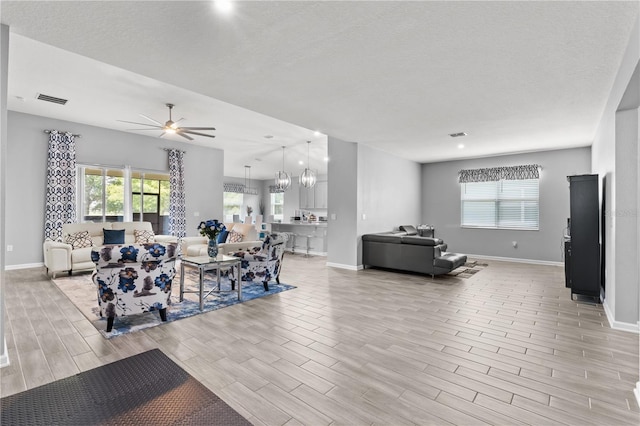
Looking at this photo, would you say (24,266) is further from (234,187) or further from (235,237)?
(234,187)

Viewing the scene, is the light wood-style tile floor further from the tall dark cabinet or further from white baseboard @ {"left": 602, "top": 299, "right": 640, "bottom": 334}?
the tall dark cabinet

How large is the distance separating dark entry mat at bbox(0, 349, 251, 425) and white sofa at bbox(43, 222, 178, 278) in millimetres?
4042

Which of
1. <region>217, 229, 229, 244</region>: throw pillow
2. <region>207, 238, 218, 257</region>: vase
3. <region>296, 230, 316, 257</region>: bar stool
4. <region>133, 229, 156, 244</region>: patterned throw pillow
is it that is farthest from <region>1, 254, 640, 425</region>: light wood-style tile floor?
<region>296, 230, 316, 257</region>: bar stool

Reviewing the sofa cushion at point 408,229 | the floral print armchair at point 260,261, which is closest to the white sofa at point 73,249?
the floral print armchair at point 260,261

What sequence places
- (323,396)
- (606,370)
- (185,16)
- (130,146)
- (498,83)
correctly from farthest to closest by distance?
1. (130,146)
2. (498,83)
3. (606,370)
4. (185,16)
5. (323,396)

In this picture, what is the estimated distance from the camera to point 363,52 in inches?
107

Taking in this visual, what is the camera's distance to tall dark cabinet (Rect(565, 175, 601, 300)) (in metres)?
4.04

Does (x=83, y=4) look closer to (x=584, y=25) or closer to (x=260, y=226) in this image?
(x=584, y=25)

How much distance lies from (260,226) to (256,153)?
7.10 ft

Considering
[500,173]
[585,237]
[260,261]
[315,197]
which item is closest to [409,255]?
[585,237]

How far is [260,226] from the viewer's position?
30.7 feet

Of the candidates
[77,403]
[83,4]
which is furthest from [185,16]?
[77,403]

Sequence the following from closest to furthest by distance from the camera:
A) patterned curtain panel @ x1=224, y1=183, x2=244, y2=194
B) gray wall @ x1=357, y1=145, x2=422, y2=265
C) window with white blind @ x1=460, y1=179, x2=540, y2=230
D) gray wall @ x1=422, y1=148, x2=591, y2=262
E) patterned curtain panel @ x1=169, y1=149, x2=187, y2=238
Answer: gray wall @ x1=357, y1=145, x2=422, y2=265, gray wall @ x1=422, y1=148, x2=591, y2=262, window with white blind @ x1=460, y1=179, x2=540, y2=230, patterned curtain panel @ x1=169, y1=149, x2=187, y2=238, patterned curtain panel @ x1=224, y1=183, x2=244, y2=194

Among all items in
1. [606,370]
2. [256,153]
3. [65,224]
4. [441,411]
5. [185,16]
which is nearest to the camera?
[441,411]
